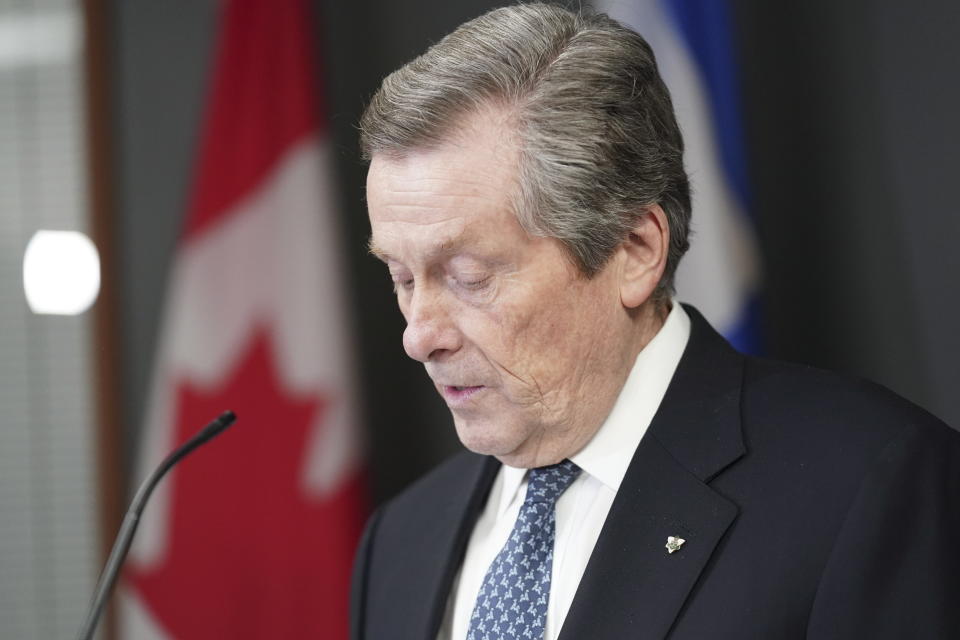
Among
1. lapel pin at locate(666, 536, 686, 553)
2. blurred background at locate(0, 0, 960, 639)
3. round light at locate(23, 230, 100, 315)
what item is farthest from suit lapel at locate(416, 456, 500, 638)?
round light at locate(23, 230, 100, 315)

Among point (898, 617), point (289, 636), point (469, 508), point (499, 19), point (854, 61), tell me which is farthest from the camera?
point (289, 636)

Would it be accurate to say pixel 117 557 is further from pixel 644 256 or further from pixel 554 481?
pixel 644 256

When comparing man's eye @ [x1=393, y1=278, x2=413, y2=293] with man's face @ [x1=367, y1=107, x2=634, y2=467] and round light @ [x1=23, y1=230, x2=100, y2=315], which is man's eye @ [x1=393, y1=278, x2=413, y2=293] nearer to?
man's face @ [x1=367, y1=107, x2=634, y2=467]

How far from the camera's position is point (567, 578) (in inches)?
59.9

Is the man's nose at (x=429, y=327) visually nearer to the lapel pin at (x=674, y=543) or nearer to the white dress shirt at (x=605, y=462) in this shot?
the white dress shirt at (x=605, y=462)

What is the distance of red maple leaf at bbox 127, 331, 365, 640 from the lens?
8.81 ft

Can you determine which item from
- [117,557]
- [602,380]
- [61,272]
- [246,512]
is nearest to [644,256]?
[602,380]

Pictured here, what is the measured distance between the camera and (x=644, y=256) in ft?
5.06

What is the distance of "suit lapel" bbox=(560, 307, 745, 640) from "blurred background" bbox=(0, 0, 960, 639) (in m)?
0.98

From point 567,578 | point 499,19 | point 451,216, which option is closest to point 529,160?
point 451,216

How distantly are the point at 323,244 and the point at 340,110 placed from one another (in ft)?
1.21

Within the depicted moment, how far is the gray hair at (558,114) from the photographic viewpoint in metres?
1.46

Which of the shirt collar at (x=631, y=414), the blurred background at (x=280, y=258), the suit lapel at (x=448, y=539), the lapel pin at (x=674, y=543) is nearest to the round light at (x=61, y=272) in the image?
the blurred background at (x=280, y=258)

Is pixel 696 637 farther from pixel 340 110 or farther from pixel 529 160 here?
pixel 340 110
